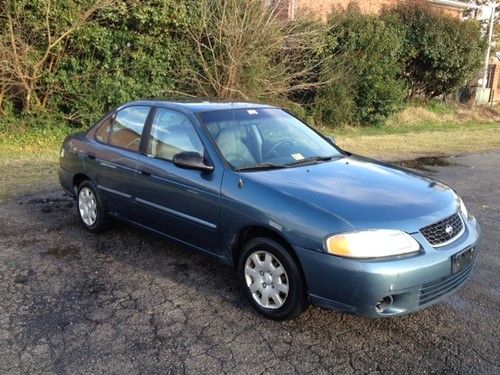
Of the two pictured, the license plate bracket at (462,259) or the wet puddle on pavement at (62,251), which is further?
the wet puddle on pavement at (62,251)

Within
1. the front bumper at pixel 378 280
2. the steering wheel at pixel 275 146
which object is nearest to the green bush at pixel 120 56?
the steering wheel at pixel 275 146

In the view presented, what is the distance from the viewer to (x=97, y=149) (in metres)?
5.39

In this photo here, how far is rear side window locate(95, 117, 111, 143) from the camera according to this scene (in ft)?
17.9

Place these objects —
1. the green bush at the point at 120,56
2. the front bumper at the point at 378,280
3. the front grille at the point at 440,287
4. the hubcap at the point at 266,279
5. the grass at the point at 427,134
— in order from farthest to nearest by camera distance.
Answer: the grass at the point at 427,134 < the green bush at the point at 120,56 < the hubcap at the point at 266,279 < the front grille at the point at 440,287 < the front bumper at the point at 378,280

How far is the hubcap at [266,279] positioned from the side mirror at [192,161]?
812 mm

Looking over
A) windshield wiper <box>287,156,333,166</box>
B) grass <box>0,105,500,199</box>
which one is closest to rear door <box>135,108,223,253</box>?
windshield wiper <box>287,156,333,166</box>

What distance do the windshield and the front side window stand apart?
163mm

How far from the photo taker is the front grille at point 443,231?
342 centimetres

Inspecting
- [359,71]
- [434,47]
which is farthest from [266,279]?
[434,47]

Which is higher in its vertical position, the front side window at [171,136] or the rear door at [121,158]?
the front side window at [171,136]

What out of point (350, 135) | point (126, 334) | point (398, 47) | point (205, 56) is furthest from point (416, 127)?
point (126, 334)

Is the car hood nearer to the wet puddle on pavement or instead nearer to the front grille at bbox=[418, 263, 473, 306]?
the front grille at bbox=[418, 263, 473, 306]

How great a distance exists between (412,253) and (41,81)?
982cm

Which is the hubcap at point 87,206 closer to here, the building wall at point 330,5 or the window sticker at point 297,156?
the window sticker at point 297,156
